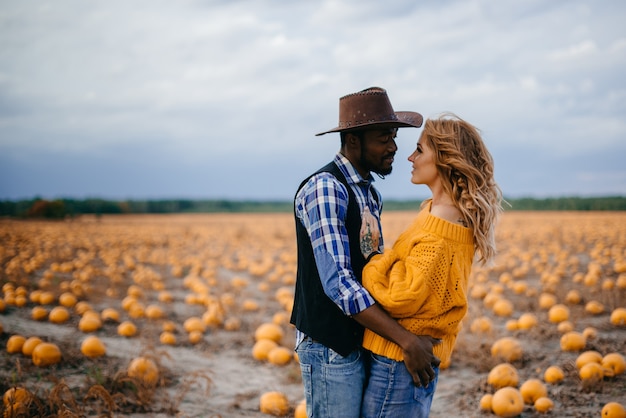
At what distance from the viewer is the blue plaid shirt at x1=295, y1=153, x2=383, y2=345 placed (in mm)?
2104

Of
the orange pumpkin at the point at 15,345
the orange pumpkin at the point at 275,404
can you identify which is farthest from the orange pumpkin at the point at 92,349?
the orange pumpkin at the point at 275,404

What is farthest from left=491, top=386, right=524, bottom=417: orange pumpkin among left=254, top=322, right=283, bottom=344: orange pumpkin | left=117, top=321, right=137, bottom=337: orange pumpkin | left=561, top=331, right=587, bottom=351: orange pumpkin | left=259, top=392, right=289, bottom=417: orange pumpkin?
left=117, top=321, right=137, bottom=337: orange pumpkin

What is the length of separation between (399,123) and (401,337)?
1.07 meters

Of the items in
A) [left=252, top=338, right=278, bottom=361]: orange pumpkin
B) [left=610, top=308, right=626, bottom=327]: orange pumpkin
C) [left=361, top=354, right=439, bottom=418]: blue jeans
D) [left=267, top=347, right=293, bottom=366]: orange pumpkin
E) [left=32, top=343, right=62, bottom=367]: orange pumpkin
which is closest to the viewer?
[left=361, top=354, right=439, bottom=418]: blue jeans

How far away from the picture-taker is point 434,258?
2.13 m

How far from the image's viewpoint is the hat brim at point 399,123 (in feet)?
7.71

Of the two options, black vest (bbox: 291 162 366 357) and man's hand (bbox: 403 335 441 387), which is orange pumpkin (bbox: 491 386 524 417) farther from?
black vest (bbox: 291 162 366 357)

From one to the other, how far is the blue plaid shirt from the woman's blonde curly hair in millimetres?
523

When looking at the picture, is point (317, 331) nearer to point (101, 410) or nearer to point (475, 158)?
point (475, 158)

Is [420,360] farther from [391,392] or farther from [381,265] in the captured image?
[381,265]

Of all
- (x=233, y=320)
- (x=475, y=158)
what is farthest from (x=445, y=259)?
(x=233, y=320)

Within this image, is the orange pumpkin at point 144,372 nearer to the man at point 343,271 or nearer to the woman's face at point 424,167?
the man at point 343,271

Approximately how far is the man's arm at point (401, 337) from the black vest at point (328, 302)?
0.55ft

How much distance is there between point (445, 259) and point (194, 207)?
83.8 metres
